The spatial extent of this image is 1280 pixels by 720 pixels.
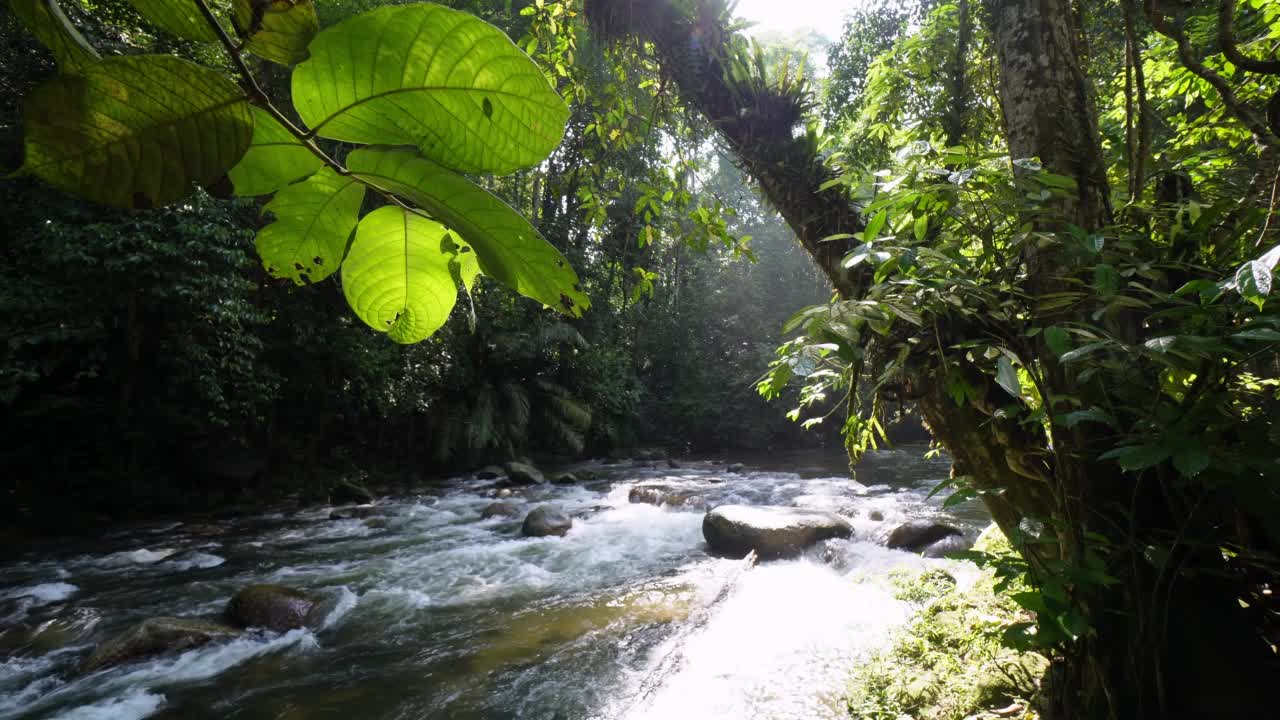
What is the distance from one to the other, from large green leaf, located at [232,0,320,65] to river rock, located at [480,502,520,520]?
717 centimetres

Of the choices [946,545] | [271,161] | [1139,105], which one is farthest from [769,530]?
[271,161]

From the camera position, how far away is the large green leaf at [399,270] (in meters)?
0.39

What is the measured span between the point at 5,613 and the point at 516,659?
3773mm

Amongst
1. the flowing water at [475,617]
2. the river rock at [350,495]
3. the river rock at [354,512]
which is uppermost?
the river rock at [350,495]

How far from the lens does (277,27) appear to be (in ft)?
0.88

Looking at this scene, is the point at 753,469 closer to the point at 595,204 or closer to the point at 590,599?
the point at 590,599

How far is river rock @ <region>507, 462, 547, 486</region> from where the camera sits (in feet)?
30.7

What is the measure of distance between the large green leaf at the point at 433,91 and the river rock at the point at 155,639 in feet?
15.1

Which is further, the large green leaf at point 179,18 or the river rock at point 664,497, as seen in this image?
the river rock at point 664,497

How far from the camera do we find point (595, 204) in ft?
6.50

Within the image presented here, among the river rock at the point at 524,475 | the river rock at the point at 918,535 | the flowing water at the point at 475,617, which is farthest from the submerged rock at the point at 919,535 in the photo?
the river rock at the point at 524,475

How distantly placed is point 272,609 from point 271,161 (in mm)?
4627

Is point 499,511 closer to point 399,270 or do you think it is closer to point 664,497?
point 664,497

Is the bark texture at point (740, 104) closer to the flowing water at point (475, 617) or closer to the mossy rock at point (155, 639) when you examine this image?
the flowing water at point (475, 617)
